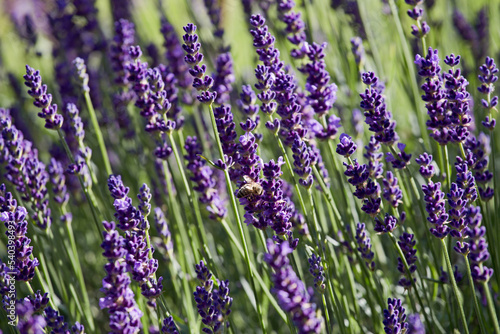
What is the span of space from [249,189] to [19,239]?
0.70 m

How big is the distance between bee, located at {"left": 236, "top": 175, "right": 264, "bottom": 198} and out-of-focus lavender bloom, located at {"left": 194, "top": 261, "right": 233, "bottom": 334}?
25 centimetres

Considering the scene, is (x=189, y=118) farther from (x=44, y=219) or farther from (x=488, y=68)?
(x=488, y=68)

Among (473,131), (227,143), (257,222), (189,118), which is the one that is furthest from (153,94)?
(473,131)

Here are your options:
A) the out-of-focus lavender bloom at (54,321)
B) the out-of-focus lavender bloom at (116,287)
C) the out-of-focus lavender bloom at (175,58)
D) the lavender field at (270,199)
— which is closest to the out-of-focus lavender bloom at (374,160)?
the lavender field at (270,199)

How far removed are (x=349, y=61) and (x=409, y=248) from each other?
1440 millimetres

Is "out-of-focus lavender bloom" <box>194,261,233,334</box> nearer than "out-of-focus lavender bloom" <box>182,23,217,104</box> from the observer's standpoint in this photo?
Yes

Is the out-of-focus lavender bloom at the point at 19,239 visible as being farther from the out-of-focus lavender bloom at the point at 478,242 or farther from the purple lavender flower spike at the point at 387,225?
the out-of-focus lavender bloom at the point at 478,242

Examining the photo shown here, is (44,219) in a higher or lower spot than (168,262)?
higher

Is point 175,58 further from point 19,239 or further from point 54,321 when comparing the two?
point 54,321

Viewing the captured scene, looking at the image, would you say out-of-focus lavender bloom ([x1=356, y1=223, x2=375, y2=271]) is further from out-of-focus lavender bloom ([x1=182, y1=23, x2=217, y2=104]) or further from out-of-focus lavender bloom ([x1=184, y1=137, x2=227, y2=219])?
out-of-focus lavender bloom ([x1=182, y1=23, x2=217, y2=104])

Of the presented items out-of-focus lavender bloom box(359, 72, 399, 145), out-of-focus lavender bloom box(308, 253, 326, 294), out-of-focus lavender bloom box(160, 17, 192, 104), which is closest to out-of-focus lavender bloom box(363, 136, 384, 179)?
out-of-focus lavender bloom box(359, 72, 399, 145)

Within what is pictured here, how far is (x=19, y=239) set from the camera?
146cm

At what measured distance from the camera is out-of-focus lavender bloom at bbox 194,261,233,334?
4.60 ft

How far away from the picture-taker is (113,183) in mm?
1483
